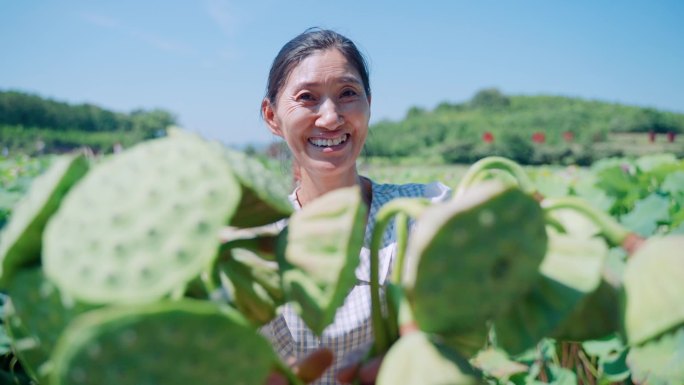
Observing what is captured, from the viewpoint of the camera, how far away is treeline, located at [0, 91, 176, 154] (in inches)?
1533

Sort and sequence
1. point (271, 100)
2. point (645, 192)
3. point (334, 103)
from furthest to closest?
point (645, 192) < point (271, 100) < point (334, 103)

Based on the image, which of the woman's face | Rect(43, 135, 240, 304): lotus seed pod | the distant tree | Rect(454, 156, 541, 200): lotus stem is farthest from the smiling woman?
the distant tree

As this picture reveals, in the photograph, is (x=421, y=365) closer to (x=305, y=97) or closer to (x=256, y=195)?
(x=256, y=195)

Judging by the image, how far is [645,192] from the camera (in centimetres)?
316

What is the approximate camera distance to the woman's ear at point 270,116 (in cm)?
240

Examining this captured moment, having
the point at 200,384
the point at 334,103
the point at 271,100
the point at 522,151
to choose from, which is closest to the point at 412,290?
the point at 200,384

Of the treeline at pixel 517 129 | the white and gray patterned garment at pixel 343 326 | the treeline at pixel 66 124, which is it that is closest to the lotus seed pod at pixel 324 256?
the white and gray patterned garment at pixel 343 326

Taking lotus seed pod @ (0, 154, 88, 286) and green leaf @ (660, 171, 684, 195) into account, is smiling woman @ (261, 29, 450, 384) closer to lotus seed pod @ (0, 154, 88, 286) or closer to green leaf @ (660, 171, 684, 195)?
lotus seed pod @ (0, 154, 88, 286)

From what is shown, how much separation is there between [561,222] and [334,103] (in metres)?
1.46

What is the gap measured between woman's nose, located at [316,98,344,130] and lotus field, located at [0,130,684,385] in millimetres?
1402

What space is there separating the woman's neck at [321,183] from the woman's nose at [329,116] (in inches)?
8.9

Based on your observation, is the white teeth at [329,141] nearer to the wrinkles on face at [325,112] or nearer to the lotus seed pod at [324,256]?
the wrinkles on face at [325,112]

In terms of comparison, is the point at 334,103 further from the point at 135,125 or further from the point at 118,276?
the point at 135,125

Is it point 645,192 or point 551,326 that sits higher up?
point 551,326
